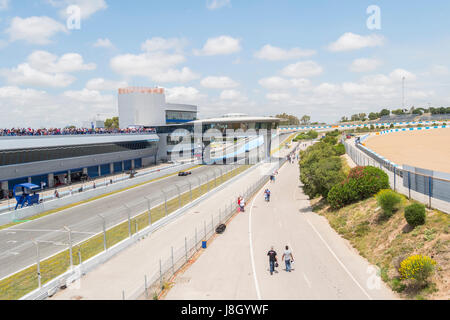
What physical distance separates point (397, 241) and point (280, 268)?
19.4 ft

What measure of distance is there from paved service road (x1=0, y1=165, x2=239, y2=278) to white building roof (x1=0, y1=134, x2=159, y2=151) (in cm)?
1191

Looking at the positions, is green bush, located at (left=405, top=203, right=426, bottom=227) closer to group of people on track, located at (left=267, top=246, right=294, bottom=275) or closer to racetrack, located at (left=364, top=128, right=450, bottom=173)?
group of people on track, located at (left=267, top=246, right=294, bottom=275)

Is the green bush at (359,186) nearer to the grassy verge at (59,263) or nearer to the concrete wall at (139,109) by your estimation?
the grassy verge at (59,263)

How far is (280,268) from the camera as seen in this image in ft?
54.5

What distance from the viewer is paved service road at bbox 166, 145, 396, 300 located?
13.9 meters

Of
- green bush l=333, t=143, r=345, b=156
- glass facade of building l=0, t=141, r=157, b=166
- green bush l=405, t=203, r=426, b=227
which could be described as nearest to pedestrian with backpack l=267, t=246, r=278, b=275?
green bush l=405, t=203, r=426, b=227

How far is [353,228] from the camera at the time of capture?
845 inches

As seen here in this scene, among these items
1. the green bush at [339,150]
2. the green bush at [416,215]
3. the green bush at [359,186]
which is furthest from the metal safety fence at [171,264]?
the green bush at [339,150]

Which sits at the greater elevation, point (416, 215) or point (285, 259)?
point (416, 215)

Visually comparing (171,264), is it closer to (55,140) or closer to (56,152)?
(55,140)

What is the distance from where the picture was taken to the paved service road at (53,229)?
19.5 m

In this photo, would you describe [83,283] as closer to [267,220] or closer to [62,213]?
[267,220]

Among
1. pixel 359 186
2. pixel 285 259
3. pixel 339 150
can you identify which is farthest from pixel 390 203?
pixel 339 150
